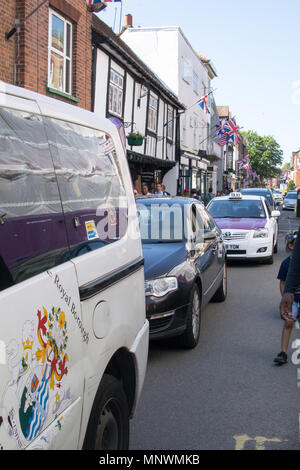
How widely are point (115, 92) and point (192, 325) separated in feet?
42.9

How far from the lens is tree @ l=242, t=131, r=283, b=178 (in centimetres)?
9844

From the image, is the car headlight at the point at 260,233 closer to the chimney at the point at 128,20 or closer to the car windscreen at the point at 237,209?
the car windscreen at the point at 237,209

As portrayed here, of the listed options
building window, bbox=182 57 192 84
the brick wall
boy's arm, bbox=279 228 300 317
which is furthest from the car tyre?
building window, bbox=182 57 192 84

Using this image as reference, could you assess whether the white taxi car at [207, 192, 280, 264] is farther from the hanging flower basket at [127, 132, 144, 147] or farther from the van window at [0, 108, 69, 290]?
the van window at [0, 108, 69, 290]

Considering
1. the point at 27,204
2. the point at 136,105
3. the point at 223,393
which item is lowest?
the point at 223,393

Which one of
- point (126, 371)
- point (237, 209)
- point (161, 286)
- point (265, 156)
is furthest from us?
point (265, 156)

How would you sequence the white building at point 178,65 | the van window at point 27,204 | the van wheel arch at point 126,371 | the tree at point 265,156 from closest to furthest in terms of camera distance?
the van window at point 27,204, the van wheel arch at point 126,371, the white building at point 178,65, the tree at point 265,156

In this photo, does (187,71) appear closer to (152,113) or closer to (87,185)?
(152,113)

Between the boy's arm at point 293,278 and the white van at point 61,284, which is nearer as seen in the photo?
the white van at point 61,284

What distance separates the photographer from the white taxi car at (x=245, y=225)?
11883 millimetres

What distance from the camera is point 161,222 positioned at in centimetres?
680

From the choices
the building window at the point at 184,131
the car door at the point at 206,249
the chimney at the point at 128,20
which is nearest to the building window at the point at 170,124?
the building window at the point at 184,131

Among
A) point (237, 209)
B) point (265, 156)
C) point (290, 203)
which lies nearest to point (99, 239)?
point (237, 209)
